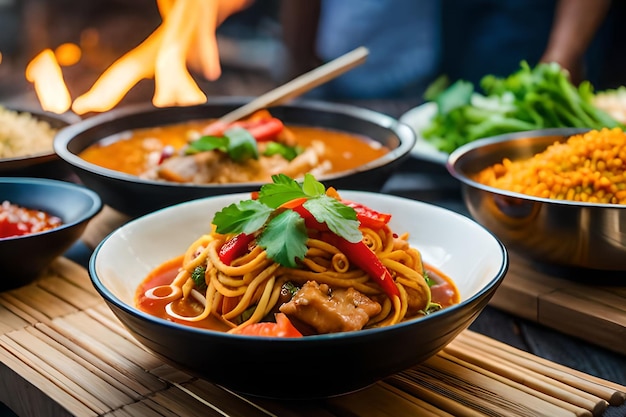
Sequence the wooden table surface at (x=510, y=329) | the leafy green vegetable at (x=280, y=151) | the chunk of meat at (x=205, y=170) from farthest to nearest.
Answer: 1. the leafy green vegetable at (x=280, y=151)
2. the chunk of meat at (x=205, y=170)
3. the wooden table surface at (x=510, y=329)

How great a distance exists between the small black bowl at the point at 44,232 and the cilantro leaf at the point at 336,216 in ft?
3.02

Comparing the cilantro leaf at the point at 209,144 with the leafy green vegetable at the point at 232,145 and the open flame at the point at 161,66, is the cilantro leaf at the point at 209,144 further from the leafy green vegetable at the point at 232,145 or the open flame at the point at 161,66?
the open flame at the point at 161,66

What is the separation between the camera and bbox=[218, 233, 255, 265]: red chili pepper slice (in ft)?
5.86

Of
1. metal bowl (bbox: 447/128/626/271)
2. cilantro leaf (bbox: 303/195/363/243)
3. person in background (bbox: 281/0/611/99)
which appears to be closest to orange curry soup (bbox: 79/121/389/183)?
metal bowl (bbox: 447/128/626/271)

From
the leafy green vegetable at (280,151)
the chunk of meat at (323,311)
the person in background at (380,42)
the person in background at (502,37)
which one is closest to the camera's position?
the chunk of meat at (323,311)

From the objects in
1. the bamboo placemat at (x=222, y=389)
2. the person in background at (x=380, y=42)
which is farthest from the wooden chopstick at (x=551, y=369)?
the person in background at (x=380, y=42)

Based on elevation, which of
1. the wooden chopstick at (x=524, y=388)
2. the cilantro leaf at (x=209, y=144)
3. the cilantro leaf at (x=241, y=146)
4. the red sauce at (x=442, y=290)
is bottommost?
the wooden chopstick at (x=524, y=388)

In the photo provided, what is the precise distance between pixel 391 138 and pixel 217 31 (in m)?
6.81

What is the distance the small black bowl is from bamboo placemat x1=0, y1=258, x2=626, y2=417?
0.23 m

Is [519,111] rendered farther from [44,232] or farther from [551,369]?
[44,232]

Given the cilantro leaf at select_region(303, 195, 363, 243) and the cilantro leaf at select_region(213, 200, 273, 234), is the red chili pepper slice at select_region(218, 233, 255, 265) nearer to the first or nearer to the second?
the cilantro leaf at select_region(213, 200, 273, 234)

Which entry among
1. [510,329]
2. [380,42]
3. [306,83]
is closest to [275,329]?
[510,329]

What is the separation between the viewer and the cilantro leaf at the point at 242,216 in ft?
5.64

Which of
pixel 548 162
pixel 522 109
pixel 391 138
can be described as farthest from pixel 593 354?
pixel 522 109
